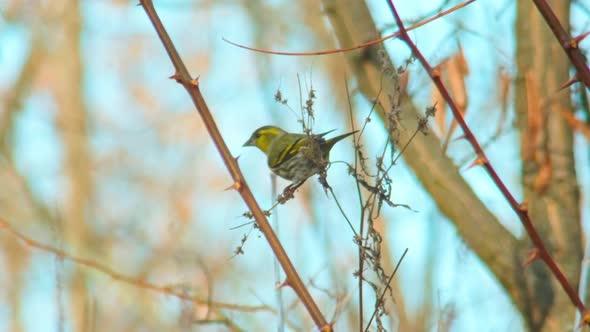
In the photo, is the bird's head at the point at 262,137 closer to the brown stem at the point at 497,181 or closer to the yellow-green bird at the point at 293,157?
the yellow-green bird at the point at 293,157

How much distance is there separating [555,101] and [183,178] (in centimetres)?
915

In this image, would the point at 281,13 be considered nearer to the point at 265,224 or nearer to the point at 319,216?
the point at 319,216

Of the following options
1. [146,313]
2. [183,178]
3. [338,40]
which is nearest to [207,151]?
[183,178]

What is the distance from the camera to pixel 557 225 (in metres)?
3.15

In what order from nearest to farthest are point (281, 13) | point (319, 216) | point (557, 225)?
point (557, 225), point (319, 216), point (281, 13)

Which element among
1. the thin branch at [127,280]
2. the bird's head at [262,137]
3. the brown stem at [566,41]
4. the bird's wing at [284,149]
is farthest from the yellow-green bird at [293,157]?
the bird's head at [262,137]

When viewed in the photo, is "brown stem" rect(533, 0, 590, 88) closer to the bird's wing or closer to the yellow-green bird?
the yellow-green bird

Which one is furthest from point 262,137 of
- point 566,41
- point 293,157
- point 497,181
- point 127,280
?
point 566,41

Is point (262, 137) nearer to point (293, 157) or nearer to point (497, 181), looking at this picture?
point (293, 157)

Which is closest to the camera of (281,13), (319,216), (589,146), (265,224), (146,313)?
(265,224)

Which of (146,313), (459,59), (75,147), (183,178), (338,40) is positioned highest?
(183,178)

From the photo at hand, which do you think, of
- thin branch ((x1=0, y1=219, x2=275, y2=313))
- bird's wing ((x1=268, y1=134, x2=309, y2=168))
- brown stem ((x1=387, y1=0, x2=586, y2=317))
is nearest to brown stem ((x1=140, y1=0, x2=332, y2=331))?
brown stem ((x1=387, y1=0, x2=586, y2=317))

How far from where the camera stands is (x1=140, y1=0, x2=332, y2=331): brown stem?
5.47 feet

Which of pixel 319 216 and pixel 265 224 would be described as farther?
pixel 319 216
